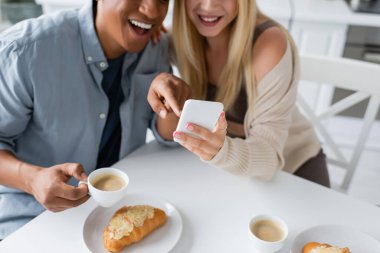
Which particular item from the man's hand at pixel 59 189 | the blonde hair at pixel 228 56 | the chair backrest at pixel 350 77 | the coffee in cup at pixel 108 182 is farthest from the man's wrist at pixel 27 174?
the chair backrest at pixel 350 77

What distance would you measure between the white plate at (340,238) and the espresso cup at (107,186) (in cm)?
39

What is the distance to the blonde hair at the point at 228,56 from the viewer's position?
1163mm

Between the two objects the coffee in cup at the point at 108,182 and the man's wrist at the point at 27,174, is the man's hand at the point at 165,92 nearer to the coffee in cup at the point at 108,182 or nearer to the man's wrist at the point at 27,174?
the coffee in cup at the point at 108,182

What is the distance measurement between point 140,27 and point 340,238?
74 centimetres

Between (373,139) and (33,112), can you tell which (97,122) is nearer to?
(33,112)

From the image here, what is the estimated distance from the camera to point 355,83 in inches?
52.9

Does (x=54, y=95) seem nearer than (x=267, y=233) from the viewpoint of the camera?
No

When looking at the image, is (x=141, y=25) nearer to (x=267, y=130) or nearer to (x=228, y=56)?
(x=228, y=56)

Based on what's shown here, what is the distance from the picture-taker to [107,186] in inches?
33.7

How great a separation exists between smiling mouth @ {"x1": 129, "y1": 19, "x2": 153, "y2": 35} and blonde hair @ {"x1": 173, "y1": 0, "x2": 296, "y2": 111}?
0.17 metres

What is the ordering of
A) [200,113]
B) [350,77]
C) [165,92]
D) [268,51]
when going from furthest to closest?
1. [350,77]
2. [268,51]
3. [165,92]
4. [200,113]

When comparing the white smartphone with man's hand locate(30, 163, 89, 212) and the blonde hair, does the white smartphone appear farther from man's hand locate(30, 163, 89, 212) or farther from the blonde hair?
the blonde hair

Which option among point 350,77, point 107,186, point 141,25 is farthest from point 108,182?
point 350,77

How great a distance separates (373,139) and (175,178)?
203 centimetres
